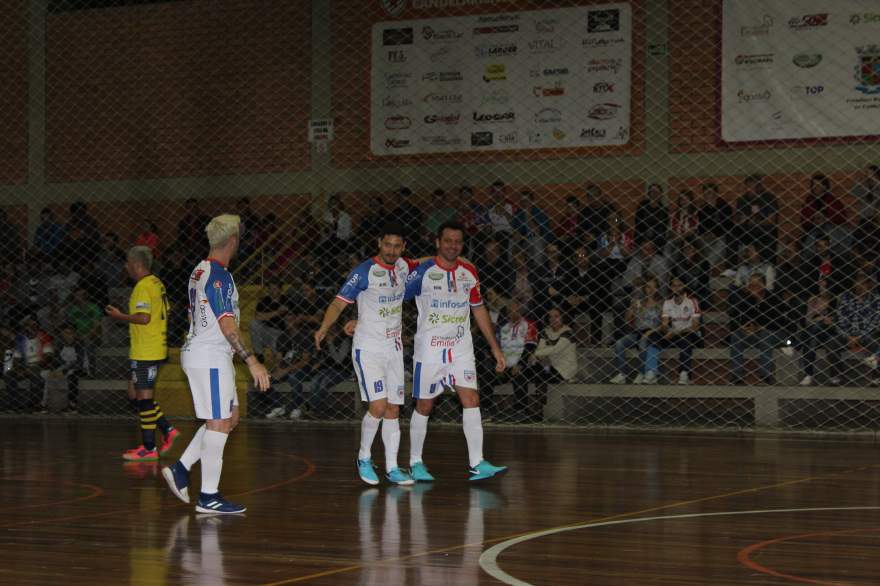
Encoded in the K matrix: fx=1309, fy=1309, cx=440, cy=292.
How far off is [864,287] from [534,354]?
11.3ft

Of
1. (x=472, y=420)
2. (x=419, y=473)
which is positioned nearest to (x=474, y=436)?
(x=472, y=420)

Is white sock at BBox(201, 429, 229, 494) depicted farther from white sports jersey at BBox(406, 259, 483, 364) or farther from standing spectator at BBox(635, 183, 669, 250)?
standing spectator at BBox(635, 183, 669, 250)

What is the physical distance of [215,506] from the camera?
7.38m

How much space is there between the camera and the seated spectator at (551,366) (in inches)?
553

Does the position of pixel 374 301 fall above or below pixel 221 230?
below

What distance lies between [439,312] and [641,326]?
205 inches

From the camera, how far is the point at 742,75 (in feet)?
52.9

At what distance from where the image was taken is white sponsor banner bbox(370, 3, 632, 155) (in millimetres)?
17031

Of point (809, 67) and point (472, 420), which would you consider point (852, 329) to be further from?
point (472, 420)

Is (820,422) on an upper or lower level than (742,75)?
lower

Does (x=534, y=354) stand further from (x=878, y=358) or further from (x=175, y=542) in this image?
(x=175, y=542)

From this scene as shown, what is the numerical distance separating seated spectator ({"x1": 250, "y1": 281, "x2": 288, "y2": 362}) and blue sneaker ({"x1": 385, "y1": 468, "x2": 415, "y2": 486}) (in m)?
6.79

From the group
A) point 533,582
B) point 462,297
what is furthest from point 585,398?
point 533,582

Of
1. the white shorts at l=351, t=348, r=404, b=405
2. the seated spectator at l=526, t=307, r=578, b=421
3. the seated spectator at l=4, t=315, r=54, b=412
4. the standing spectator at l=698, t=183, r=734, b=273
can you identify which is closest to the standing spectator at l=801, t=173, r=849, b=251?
the standing spectator at l=698, t=183, r=734, b=273
